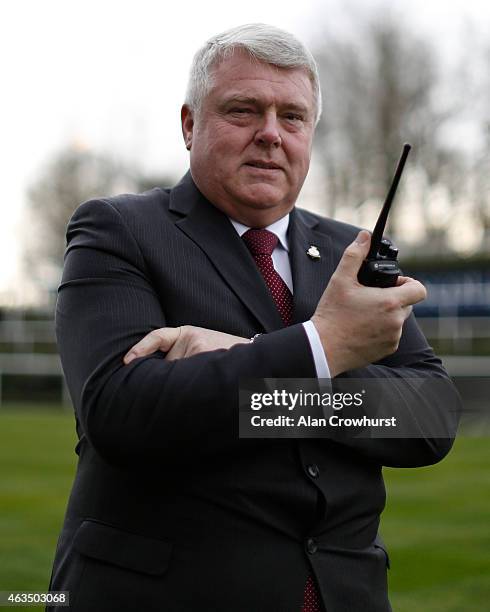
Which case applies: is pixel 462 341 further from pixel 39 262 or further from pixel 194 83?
pixel 39 262

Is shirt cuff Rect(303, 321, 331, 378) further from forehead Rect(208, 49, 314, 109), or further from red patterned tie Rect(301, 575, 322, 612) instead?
forehead Rect(208, 49, 314, 109)

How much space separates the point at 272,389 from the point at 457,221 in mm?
34897

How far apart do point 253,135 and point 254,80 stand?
0.44 feet

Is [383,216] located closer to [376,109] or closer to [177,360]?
[177,360]

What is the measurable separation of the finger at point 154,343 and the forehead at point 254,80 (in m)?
0.64

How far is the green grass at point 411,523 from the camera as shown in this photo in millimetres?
6566

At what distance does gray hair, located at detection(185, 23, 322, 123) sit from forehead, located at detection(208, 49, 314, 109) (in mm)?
14

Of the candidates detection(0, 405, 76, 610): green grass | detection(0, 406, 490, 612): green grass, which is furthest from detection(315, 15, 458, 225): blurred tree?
detection(0, 406, 490, 612): green grass

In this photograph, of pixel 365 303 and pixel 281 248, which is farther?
pixel 281 248

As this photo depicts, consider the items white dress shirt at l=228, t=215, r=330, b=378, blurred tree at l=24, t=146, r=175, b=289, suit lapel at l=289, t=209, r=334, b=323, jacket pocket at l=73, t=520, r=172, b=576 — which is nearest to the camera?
jacket pocket at l=73, t=520, r=172, b=576

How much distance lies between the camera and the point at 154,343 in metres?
2.38

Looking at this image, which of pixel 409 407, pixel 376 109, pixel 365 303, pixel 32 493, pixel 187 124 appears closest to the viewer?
pixel 365 303

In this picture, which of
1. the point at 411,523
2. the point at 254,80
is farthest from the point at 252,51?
the point at 411,523

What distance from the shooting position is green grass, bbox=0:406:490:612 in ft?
21.5
